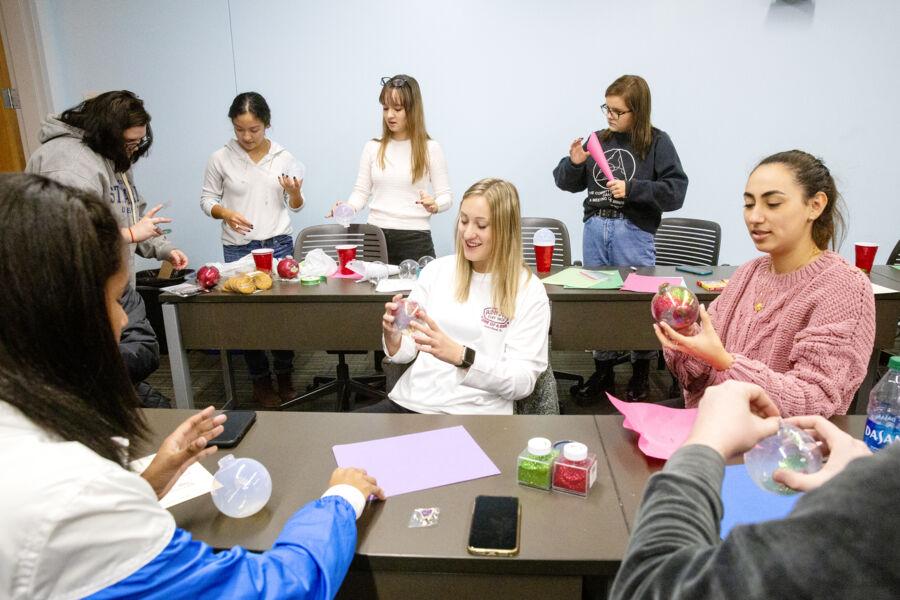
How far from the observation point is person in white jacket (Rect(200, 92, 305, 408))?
3486 mm

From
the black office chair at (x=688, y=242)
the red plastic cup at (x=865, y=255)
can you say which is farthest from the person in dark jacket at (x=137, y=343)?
the red plastic cup at (x=865, y=255)

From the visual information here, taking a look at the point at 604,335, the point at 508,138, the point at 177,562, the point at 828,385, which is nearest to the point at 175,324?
the point at 604,335

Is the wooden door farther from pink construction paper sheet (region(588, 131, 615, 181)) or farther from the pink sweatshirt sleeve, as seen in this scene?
the pink sweatshirt sleeve

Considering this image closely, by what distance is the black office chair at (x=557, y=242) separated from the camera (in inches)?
140

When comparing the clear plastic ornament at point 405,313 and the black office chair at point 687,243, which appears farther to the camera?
the black office chair at point 687,243

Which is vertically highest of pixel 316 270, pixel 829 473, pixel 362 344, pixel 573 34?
pixel 573 34

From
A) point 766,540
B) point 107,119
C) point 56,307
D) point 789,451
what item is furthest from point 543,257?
point 766,540

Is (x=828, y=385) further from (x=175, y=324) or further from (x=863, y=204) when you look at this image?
(x=863, y=204)

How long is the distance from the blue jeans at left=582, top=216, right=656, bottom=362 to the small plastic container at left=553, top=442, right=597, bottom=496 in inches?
86.6

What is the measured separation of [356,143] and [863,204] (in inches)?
159

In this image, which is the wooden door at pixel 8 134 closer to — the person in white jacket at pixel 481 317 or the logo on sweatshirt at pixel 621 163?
the person in white jacket at pixel 481 317

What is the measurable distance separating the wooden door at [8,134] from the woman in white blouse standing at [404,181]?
9.05ft

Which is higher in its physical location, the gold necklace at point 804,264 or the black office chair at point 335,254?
the gold necklace at point 804,264

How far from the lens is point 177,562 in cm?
81
